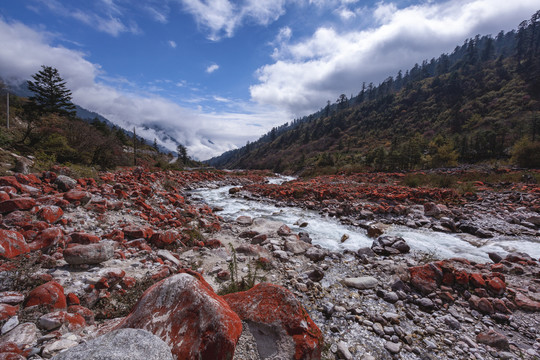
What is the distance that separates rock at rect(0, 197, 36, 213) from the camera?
181 inches

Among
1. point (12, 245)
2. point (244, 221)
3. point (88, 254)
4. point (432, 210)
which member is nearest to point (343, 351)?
point (88, 254)

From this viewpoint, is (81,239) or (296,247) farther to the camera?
(296,247)

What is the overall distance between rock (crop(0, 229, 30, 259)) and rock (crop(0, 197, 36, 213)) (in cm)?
156

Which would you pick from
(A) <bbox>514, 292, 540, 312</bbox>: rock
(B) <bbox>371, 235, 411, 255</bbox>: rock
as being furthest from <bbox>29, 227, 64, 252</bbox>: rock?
(A) <bbox>514, 292, 540, 312</bbox>: rock

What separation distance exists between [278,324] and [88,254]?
3.77m

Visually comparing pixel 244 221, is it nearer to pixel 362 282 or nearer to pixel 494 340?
pixel 362 282

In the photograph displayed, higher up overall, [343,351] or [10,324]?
[10,324]

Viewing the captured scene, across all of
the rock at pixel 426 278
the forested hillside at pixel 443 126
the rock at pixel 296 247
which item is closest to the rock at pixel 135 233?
the rock at pixel 296 247

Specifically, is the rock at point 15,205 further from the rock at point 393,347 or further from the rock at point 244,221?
the rock at point 393,347

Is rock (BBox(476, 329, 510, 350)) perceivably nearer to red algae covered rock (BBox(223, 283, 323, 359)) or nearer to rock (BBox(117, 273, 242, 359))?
red algae covered rock (BBox(223, 283, 323, 359))

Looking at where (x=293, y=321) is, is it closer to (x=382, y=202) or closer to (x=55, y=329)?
(x=55, y=329)

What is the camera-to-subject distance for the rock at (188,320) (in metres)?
2.05

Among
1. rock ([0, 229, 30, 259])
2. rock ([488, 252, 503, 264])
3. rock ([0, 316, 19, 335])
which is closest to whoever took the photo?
rock ([0, 316, 19, 335])

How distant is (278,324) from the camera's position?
99.9 inches
